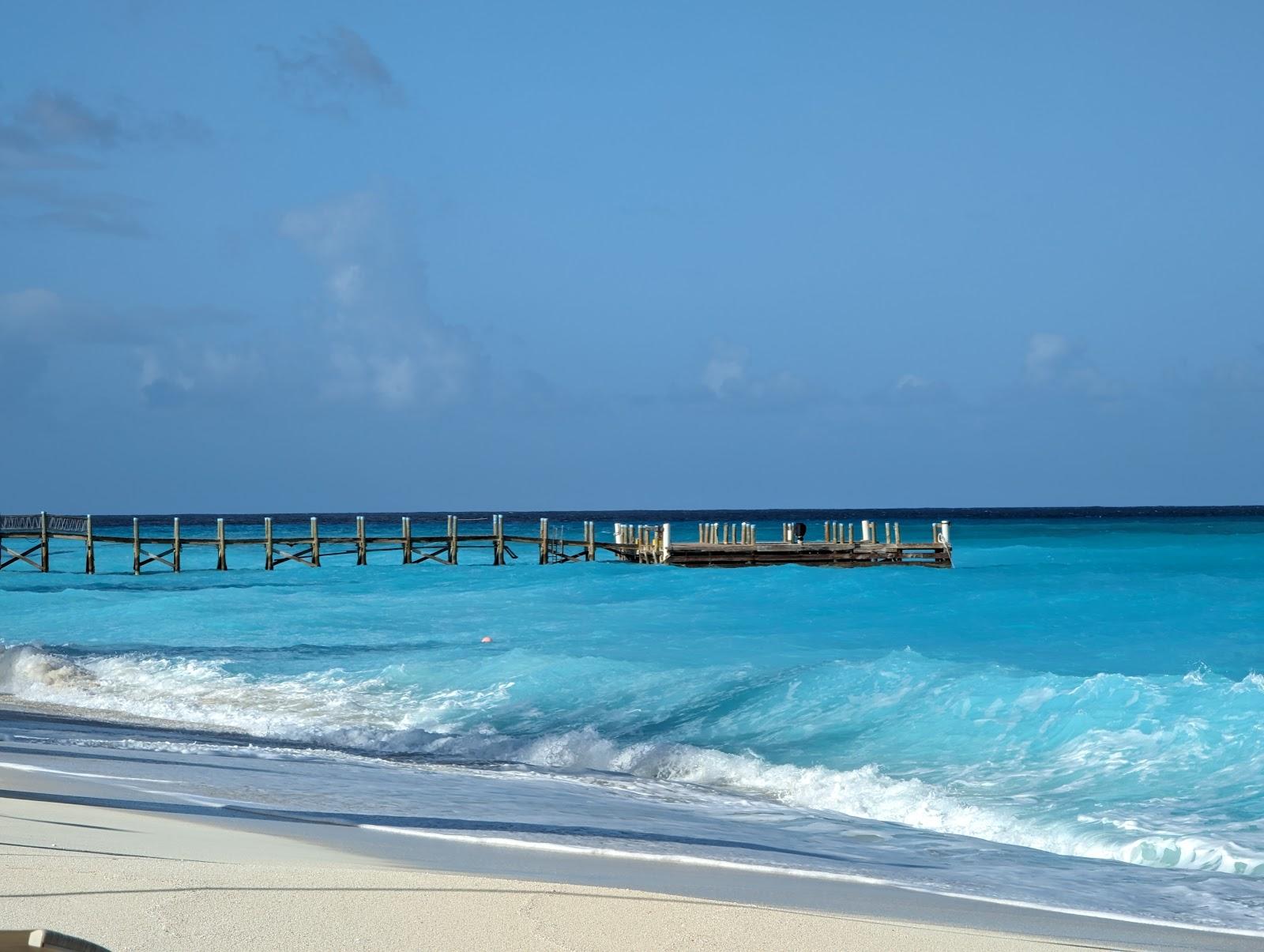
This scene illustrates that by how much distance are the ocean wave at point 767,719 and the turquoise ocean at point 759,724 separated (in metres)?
0.04

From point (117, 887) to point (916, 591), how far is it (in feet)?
85.5

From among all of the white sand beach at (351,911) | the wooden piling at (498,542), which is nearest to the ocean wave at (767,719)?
the white sand beach at (351,911)

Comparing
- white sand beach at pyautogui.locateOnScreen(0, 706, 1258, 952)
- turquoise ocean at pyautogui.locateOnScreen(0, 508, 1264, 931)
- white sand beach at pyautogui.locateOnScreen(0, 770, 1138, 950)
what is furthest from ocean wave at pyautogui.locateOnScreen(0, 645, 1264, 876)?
white sand beach at pyautogui.locateOnScreen(0, 770, 1138, 950)

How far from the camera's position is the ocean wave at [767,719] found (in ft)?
25.5

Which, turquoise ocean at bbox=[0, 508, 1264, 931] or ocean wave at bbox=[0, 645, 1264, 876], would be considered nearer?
turquoise ocean at bbox=[0, 508, 1264, 931]

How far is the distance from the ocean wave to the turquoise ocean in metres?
0.04

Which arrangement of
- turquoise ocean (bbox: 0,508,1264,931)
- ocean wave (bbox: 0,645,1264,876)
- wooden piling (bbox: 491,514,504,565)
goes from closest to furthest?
turquoise ocean (bbox: 0,508,1264,931) → ocean wave (bbox: 0,645,1264,876) → wooden piling (bbox: 491,514,504,565)

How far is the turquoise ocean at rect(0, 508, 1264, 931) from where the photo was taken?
22.3 ft

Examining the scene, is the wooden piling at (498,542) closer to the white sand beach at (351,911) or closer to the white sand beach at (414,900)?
the white sand beach at (414,900)

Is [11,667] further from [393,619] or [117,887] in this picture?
[117,887]

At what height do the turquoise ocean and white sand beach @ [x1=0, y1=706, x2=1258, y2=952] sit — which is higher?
white sand beach @ [x1=0, y1=706, x2=1258, y2=952]

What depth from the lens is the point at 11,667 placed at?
50.2 ft

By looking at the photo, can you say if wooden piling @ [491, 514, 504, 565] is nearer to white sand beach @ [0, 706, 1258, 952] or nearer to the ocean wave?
the ocean wave

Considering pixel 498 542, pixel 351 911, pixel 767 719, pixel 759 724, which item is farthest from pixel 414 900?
pixel 498 542
